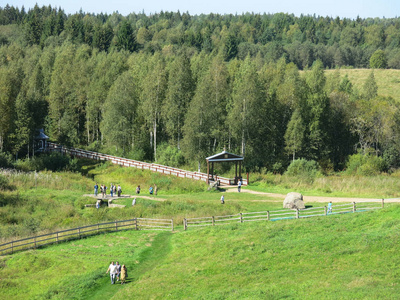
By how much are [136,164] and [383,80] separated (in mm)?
98505

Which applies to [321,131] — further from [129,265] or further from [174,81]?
[129,265]

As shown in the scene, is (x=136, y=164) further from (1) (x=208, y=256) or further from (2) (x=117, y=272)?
(2) (x=117, y=272)

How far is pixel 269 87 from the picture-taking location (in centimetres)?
8444

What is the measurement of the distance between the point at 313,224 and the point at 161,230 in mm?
12438

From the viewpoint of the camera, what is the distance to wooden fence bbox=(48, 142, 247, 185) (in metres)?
60.8

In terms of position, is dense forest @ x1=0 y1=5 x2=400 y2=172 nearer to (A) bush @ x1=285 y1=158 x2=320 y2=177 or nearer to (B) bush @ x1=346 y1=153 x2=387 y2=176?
(B) bush @ x1=346 y1=153 x2=387 y2=176

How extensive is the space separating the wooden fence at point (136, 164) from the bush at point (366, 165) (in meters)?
21.7

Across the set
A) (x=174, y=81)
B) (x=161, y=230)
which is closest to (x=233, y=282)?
(x=161, y=230)

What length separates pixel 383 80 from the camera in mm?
142625

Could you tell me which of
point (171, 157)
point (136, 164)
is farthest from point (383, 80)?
point (136, 164)

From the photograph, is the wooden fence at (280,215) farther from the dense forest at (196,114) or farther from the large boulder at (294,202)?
the dense forest at (196,114)

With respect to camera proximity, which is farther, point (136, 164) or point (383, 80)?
point (383, 80)

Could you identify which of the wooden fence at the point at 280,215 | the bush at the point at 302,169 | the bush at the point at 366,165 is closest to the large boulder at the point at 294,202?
the wooden fence at the point at 280,215

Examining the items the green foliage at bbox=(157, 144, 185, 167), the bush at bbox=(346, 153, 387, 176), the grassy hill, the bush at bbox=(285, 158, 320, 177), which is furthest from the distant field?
the grassy hill
